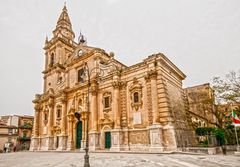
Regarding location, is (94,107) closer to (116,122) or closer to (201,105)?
(116,122)

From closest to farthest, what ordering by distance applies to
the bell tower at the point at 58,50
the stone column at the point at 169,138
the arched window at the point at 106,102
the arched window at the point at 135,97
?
the stone column at the point at 169,138, the arched window at the point at 135,97, the arched window at the point at 106,102, the bell tower at the point at 58,50

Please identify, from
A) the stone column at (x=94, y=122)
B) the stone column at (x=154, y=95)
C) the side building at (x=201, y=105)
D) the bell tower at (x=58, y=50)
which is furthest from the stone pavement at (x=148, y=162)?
the bell tower at (x=58, y=50)

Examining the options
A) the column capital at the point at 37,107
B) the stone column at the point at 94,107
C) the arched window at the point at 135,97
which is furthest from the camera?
the column capital at the point at 37,107

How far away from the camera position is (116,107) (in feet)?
66.4

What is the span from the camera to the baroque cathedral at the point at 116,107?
1739 centimetres

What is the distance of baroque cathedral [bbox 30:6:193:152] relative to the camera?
1739cm

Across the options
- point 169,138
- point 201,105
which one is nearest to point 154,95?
point 169,138

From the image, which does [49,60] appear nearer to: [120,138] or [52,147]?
[52,147]

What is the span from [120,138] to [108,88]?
611 cm

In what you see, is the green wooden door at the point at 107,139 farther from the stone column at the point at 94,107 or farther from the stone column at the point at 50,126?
the stone column at the point at 50,126

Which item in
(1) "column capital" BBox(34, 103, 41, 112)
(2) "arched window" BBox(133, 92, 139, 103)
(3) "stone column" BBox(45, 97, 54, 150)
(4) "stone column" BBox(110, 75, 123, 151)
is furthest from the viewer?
(1) "column capital" BBox(34, 103, 41, 112)

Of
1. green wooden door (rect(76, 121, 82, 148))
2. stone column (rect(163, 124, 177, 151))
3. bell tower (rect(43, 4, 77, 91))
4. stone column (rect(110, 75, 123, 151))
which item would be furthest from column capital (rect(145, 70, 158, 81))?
bell tower (rect(43, 4, 77, 91))

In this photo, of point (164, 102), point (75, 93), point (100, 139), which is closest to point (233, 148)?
point (164, 102)

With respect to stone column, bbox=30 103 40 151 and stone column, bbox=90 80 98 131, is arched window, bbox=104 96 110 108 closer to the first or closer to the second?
stone column, bbox=90 80 98 131
